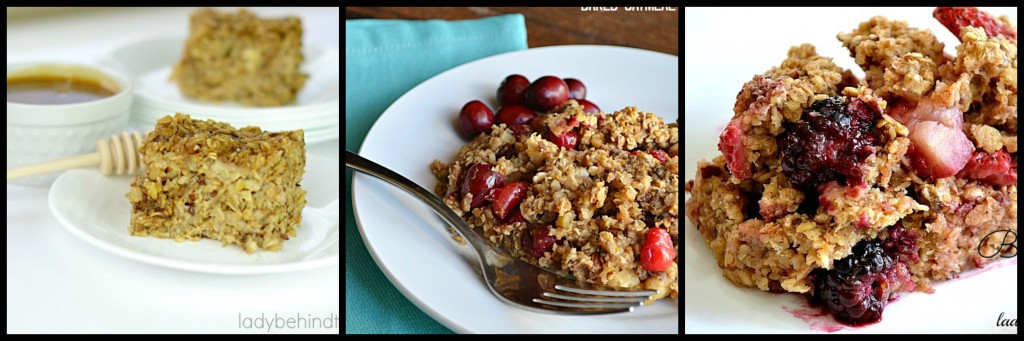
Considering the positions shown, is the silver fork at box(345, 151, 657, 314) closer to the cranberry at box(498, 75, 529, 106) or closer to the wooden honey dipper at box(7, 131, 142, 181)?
the cranberry at box(498, 75, 529, 106)

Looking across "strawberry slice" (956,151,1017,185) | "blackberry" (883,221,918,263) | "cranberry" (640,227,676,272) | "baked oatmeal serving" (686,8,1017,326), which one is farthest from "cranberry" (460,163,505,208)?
"strawberry slice" (956,151,1017,185)

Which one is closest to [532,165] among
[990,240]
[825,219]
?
[825,219]

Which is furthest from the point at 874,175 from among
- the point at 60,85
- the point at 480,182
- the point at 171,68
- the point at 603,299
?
the point at 171,68

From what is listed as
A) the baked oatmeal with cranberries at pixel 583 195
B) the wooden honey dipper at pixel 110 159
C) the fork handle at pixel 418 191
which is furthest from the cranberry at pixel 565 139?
the wooden honey dipper at pixel 110 159

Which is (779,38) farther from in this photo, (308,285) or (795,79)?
(308,285)

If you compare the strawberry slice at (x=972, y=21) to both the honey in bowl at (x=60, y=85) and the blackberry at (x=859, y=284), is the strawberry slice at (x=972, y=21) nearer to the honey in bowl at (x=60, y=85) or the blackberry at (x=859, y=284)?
the blackberry at (x=859, y=284)

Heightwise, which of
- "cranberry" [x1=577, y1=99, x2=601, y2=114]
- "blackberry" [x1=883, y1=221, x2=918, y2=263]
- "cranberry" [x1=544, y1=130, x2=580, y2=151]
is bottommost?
"blackberry" [x1=883, y1=221, x2=918, y2=263]
